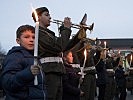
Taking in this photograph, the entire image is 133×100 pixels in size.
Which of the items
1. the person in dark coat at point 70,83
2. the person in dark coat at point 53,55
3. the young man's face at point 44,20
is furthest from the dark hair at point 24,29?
the person in dark coat at point 70,83

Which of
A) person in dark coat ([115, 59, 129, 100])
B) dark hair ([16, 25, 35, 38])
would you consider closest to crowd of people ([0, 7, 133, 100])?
dark hair ([16, 25, 35, 38])

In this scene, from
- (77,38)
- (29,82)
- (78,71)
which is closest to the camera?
(29,82)

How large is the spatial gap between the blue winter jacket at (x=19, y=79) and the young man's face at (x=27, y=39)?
0.06 m

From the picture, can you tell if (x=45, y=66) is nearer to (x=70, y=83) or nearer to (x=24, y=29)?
(x=24, y=29)

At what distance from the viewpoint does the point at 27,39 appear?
4.90 m

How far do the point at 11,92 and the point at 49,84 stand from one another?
1.88 meters

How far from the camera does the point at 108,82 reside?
13.5m

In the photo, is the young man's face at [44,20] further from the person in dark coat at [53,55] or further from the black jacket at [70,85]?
the black jacket at [70,85]

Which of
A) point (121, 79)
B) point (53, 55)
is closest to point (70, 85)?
point (53, 55)

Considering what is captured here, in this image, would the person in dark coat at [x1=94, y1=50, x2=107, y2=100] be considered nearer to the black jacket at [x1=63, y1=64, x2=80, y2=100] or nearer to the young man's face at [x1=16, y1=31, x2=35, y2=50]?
the black jacket at [x1=63, y1=64, x2=80, y2=100]

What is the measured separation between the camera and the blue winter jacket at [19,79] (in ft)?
14.8

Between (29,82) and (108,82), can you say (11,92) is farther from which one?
(108,82)

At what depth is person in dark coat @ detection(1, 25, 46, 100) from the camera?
4.50 metres

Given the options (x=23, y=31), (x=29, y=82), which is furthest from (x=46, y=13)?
(x=29, y=82)
